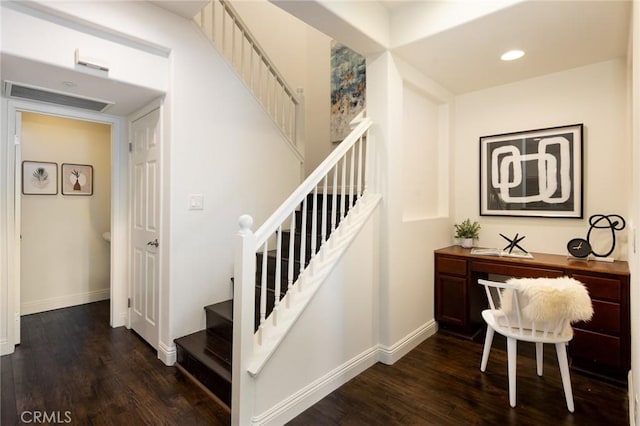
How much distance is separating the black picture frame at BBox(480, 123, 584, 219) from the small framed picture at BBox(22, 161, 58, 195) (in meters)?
4.88

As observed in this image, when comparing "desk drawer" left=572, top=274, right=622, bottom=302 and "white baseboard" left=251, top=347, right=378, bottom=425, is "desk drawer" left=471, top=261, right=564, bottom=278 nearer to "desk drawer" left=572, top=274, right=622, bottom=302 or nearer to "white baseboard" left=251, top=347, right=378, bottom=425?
"desk drawer" left=572, top=274, right=622, bottom=302

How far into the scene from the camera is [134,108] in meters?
2.96

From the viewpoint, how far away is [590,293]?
7.67 ft

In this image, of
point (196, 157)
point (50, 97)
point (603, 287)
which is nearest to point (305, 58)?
point (196, 157)

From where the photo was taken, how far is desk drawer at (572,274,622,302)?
2.25 m

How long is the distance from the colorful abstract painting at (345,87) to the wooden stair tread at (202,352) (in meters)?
2.74

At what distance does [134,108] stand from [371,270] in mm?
2607

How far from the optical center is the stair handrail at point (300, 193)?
181cm

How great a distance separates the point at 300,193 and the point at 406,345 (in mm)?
1742

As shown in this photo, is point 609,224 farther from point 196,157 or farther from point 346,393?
point 196,157

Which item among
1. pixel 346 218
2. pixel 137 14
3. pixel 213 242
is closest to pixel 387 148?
pixel 346 218

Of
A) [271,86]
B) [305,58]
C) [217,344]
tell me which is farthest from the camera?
[305,58]

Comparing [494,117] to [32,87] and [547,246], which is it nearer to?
[547,246]

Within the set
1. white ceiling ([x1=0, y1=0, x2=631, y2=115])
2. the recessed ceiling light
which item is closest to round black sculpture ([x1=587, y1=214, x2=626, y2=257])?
white ceiling ([x1=0, y1=0, x2=631, y2=115])
